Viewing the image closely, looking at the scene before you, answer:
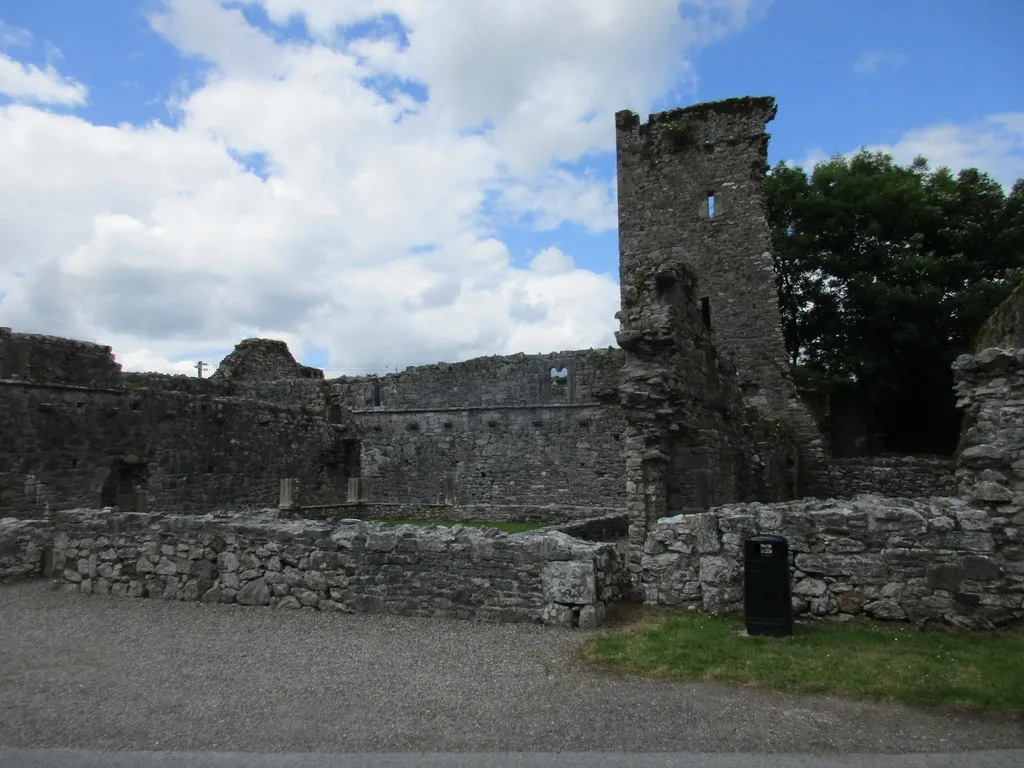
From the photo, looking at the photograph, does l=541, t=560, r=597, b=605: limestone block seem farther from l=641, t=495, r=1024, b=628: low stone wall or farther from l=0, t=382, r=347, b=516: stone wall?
l=0, t=382, r=347, b=516: stone wall

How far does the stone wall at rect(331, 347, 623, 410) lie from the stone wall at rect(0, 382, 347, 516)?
544 centimetres

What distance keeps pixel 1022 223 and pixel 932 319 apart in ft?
14.3

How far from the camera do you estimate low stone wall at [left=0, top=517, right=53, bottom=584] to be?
10.5 metres

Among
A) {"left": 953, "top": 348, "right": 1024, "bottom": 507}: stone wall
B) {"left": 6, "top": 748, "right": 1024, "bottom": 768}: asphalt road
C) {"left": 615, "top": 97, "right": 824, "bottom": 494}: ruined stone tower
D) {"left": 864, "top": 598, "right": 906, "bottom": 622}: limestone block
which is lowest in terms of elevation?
{"left": 6, "top": 748, "right": 1024, "bottom": 768}: asphalt road

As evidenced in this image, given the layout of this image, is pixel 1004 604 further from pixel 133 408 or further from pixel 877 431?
pixel 877 431

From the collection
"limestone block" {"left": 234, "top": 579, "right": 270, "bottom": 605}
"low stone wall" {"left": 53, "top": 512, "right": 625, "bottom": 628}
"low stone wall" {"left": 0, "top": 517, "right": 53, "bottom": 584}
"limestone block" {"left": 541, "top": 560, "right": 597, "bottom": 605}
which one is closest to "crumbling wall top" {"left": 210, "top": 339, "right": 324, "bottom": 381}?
"low stone wall" {"left": 0, "top": 517, "right": 53, "bottom": 584}

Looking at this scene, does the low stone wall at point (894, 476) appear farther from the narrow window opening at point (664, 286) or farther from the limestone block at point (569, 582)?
the limestone block at point (569, 582)

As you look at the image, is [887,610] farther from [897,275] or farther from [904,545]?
[897,275]

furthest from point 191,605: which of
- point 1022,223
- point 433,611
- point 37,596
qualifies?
point 1022,223

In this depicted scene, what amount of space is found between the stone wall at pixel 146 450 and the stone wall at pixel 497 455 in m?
4.81

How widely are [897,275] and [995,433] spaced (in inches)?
752

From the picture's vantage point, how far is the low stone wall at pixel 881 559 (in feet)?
21.7

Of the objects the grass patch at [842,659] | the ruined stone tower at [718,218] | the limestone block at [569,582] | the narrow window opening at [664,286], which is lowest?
the grass patch at [842,659]

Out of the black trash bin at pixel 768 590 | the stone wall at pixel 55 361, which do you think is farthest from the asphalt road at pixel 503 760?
the stone wall at pixel 55 361
